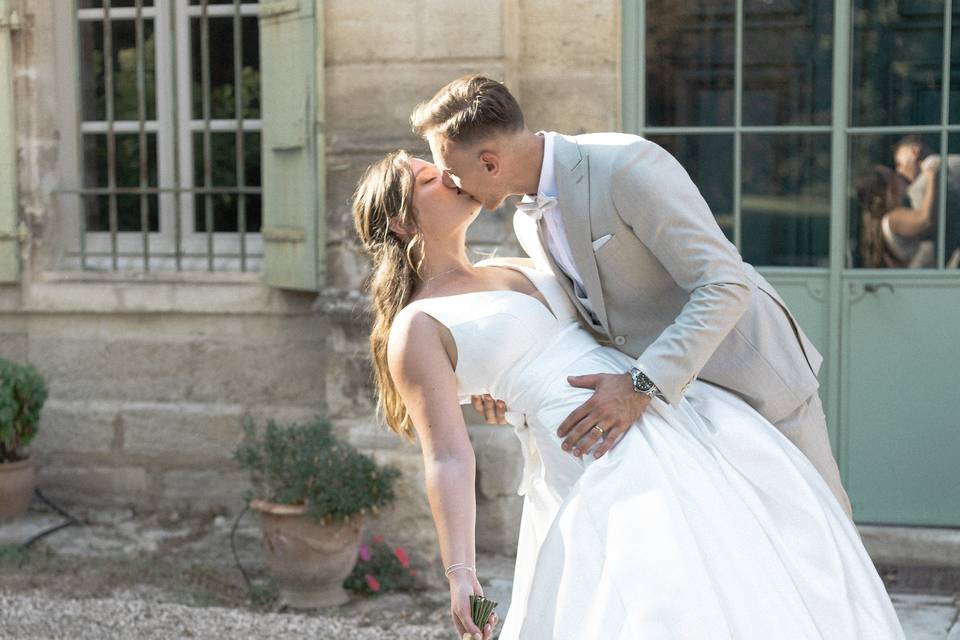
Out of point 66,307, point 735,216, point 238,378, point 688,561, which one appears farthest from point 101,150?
point 688,561

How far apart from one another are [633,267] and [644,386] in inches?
11.2

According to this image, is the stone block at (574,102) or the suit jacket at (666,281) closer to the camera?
the suit jacket at (666,281)

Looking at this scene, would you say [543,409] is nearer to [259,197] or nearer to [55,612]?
[55,612]

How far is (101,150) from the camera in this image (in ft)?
21.2

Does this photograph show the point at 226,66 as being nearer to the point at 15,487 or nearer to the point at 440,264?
the point at 15,487

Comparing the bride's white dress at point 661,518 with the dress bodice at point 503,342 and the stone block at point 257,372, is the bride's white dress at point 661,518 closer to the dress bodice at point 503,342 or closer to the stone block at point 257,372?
the dress bodice at point 503,342

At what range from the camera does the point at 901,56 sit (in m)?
5.38

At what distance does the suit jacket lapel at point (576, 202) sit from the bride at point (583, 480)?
0.64ft

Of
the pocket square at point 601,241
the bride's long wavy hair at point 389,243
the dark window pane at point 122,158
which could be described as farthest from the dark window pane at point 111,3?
the pocket square at point 601,241

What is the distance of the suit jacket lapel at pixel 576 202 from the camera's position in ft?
9.04

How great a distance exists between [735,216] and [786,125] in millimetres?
440

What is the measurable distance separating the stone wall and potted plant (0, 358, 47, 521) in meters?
0.37

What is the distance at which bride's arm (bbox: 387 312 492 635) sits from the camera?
2.74m

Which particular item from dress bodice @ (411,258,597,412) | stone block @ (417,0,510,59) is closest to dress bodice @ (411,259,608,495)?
dress bodice @ (411,258,597,412)
